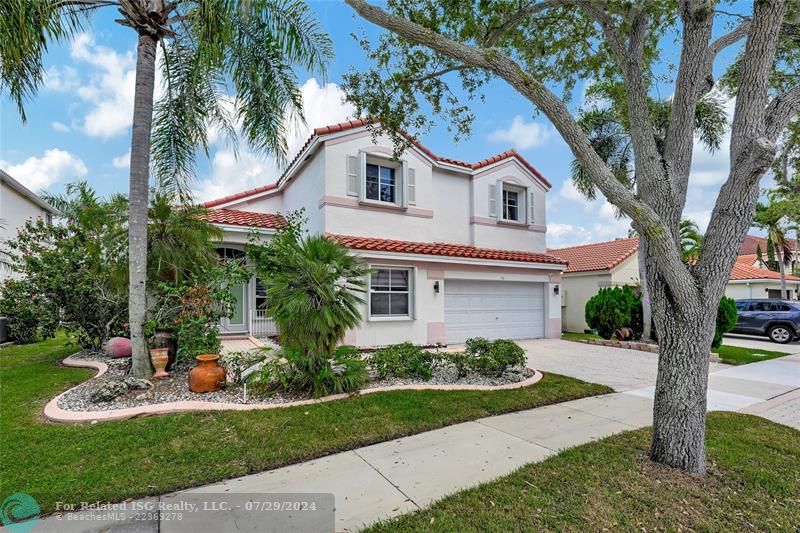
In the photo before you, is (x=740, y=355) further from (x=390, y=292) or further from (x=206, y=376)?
(x=206, y=376)

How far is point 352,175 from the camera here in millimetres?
11906

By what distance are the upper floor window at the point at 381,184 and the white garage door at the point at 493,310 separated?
3638 millimetres

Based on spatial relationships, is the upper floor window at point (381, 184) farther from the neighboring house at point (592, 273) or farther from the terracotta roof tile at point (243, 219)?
the neighboring house at point (592, 273)

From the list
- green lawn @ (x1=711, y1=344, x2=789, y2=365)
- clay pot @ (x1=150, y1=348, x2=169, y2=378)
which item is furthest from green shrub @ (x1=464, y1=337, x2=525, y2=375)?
green lawn @ (x1=711, y1=344, x2=789, y2=365)

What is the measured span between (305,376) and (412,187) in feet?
27.1

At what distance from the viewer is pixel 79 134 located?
35.4 feet

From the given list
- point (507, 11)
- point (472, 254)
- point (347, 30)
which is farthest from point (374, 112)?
point (472, 254)

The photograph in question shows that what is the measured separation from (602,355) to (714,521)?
30.3 feet

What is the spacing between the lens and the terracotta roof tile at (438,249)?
35.9 feet

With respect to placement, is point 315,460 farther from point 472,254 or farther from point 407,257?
point 472,254

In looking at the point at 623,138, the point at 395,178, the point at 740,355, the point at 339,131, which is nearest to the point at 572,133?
the point at 339,131

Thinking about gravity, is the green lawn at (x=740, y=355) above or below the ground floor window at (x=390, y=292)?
below

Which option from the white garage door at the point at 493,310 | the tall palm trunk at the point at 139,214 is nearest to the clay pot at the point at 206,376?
the tall palm trunk at the point at 139,214

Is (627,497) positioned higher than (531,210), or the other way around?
(531,210)
